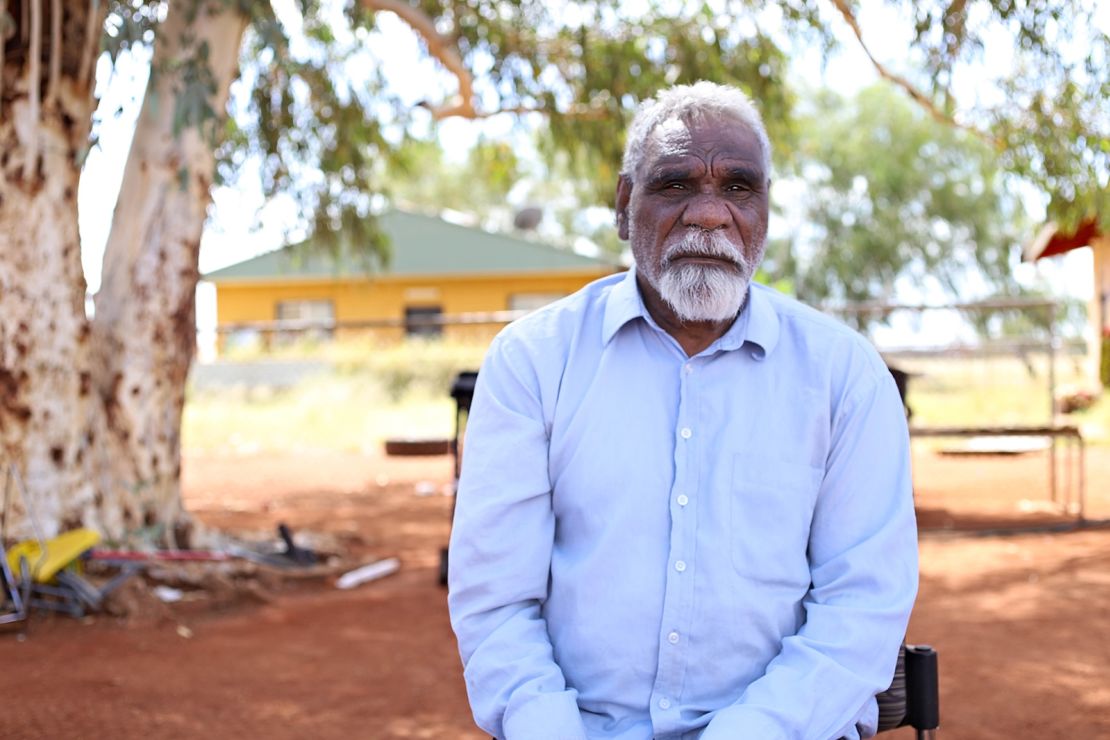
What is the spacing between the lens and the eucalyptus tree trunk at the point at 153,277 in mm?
7535

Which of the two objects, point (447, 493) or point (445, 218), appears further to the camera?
point (445, 218)

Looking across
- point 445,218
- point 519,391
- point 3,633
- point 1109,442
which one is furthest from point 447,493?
point 445,218

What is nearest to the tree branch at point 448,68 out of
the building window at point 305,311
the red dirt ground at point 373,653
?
the red dirt ground at point 373,653

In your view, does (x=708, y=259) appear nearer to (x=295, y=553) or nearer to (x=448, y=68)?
(x=295, y=553)

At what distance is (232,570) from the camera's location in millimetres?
7492

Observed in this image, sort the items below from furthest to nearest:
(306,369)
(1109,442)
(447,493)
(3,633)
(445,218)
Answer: (445,218), (306,369), (1109,442), (447,493), (3,633)

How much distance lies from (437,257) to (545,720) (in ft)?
85.7

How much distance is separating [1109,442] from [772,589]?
15227 mm

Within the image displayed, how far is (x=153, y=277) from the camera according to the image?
7.62m

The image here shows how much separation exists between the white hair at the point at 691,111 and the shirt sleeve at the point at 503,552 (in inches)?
22.1

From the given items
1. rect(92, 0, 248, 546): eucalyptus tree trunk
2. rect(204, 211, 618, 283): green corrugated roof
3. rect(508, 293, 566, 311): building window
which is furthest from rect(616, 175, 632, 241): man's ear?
rect(508, 293, 566, 311): building window

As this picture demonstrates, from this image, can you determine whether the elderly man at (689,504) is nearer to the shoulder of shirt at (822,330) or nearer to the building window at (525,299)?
the shoulder of shirt at (822,330)

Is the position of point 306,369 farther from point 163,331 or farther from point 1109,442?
point 163,331

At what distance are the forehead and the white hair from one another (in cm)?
1
